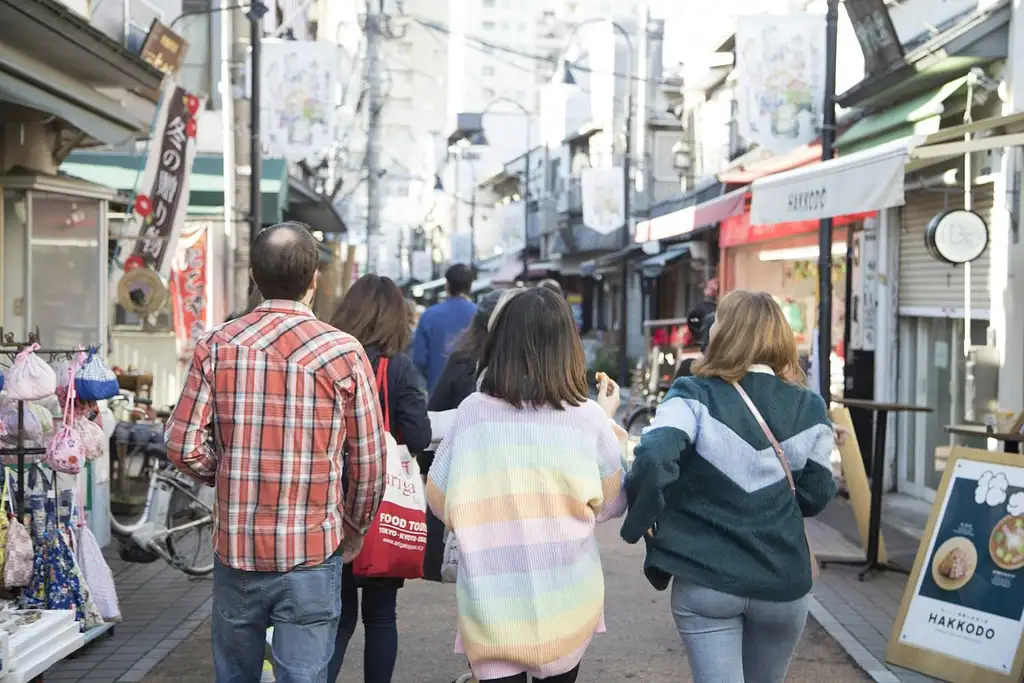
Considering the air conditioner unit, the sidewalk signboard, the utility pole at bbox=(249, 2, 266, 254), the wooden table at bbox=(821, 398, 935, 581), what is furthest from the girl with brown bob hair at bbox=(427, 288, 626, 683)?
→ the utility pole at bbox=(249, 2, 266, 254)

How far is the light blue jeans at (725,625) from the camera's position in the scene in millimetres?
3824

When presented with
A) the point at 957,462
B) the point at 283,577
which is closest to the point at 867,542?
the point at 957,462

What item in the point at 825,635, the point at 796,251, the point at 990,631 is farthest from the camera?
the point at 796,251

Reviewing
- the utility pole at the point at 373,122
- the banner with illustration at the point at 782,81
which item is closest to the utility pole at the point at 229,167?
the banner with illustration at the point at 782,81

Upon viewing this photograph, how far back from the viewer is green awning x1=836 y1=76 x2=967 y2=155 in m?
10.7

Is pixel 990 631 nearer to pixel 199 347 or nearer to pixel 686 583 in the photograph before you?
pixel 686 583

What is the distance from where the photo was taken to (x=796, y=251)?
16375mm

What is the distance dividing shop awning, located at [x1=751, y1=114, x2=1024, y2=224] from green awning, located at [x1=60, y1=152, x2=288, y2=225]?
756 centimetres

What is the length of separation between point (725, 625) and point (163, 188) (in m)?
8.00

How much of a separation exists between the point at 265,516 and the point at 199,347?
1.80 feet

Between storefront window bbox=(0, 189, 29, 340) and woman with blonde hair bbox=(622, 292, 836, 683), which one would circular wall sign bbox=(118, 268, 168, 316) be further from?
woman with blonde hair bbox=(622, 292, 836, 683)

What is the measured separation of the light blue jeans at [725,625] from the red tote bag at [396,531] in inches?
42.7

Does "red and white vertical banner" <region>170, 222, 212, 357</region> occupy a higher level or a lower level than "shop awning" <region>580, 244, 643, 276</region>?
lower

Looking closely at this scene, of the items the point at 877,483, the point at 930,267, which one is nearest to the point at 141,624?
the point at 877,483
